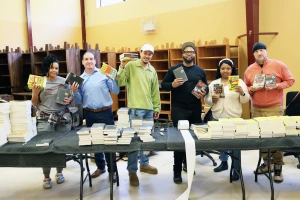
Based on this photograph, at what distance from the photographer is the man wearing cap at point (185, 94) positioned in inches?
127

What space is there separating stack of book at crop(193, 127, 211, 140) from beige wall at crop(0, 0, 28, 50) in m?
7.33

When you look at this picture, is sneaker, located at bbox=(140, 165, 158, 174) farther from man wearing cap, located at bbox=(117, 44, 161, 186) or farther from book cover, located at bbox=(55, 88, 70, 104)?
book cover, located at bbox=(55, 88, 70, 104)

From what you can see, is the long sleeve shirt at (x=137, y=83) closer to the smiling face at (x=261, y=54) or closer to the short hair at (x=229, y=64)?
the short hair at (x=229, y=64)

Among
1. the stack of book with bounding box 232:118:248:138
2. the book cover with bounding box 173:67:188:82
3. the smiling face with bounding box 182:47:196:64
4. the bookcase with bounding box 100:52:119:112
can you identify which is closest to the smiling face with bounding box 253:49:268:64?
the smiling face with bounding box 182:47:196:64

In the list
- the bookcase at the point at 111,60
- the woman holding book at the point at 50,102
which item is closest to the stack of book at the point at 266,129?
the woman holding book at the point at 50,102

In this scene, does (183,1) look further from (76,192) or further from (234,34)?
(76,192)

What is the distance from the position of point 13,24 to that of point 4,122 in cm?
672

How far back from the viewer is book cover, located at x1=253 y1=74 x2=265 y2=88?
324 cm

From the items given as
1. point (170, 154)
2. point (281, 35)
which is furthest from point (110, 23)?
point (170, 154)

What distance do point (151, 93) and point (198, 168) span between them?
1.26m

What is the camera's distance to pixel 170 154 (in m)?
4.59

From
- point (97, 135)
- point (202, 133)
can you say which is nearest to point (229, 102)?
point (202, 133)

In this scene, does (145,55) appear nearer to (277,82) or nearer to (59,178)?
(277,82)

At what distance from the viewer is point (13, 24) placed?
8477 mm
